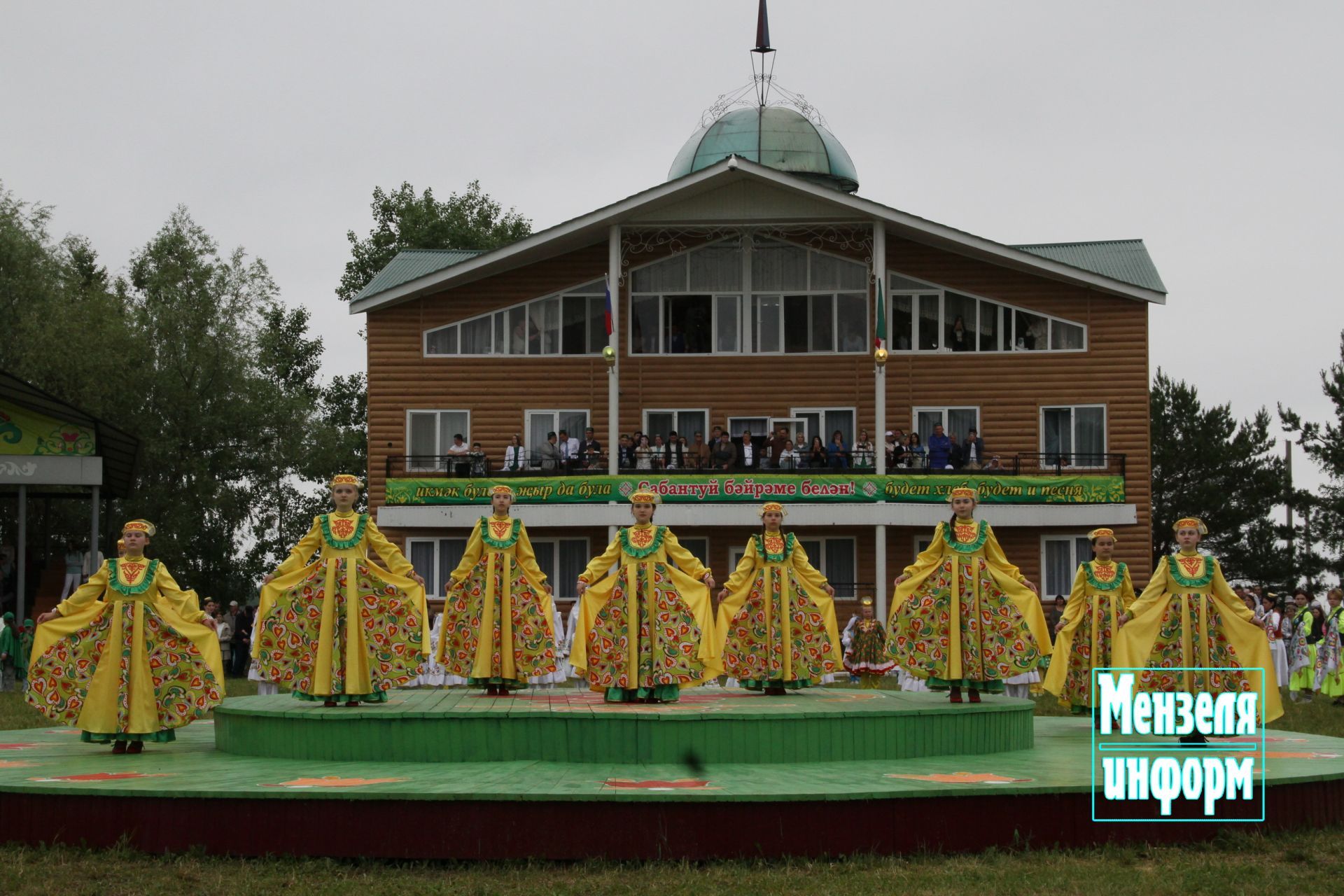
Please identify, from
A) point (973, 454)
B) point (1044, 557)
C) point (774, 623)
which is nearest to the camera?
point (774, 623)

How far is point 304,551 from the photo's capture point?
14000 millimetres

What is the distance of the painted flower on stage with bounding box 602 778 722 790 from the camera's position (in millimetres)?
10945

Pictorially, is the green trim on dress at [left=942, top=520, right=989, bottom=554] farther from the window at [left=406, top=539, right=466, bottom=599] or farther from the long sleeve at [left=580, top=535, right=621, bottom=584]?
the window at [left=406, top=539, right=466, bottom=599]

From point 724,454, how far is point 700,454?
54 cm

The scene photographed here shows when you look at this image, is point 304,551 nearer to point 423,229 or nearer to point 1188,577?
point 1188,577

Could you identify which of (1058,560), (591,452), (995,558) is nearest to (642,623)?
(995,558)

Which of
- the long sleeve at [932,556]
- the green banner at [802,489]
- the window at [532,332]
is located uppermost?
the window at [532,332]

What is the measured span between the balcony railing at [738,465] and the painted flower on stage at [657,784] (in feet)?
75.6

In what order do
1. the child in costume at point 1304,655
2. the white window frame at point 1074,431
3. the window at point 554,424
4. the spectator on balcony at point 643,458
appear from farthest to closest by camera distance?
the window at point 554,424, the white window frame at point 1074,431, the spectator on balcony at point 643,458, the child in costume at point 1304,655

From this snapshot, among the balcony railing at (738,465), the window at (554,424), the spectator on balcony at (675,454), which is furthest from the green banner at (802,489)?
the window at (554,424)

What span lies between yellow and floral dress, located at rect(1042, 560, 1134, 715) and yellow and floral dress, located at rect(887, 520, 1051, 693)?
38.5 inches

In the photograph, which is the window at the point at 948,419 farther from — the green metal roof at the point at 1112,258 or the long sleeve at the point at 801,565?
the long sleeve at the point at 801,565

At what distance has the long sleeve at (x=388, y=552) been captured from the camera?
551 inches

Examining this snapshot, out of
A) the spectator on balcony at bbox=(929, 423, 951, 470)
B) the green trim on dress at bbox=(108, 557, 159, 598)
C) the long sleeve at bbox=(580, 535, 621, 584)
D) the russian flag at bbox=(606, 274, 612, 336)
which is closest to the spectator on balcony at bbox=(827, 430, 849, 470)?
the spectator on balcony at bbox=(929, 423, 951, 470)
